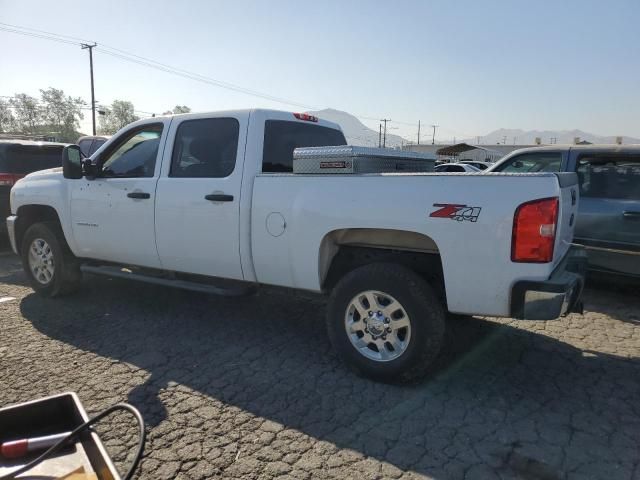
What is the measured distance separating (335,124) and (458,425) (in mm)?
3301

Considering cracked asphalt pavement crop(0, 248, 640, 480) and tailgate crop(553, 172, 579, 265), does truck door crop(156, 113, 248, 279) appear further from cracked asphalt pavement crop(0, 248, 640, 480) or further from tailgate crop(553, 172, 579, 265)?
tailgate crop(553, 172, 579, 265)

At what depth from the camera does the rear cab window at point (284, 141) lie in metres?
4.18

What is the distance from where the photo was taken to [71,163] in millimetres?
4883

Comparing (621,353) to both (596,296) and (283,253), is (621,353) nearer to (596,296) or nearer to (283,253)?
(596,296)

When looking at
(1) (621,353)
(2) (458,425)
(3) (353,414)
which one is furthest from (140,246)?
(1) (621,353)

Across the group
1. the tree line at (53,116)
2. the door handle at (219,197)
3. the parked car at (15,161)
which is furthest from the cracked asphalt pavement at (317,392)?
the tree line at (53,116)

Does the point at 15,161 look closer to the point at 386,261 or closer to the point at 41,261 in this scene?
the point at 41,261

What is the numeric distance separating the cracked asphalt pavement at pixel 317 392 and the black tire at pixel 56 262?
0.28m

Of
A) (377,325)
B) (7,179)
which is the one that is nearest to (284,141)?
(377,325)

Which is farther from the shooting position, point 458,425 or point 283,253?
point 283,253

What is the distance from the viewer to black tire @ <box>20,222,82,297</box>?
5320 mm

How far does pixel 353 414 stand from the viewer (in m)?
3.11

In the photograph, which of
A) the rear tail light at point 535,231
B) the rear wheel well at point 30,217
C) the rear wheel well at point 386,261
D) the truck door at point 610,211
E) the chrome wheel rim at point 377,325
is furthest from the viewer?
the rear wheel well at point 30,217

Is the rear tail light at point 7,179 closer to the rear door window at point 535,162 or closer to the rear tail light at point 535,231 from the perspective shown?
the rear door window at point 535,162
